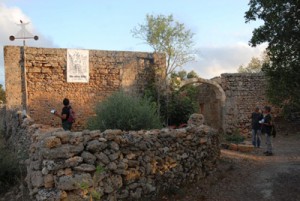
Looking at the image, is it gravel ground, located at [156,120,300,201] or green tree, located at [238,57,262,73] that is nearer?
gravel ground, located at [156,120,300,201]

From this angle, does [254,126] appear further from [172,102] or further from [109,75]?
[109,75]

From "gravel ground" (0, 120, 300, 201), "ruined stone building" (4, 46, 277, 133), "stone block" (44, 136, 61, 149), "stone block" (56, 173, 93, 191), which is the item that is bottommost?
"gravel ground" (0, 120, 300, 201)

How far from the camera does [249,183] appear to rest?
25.3 feet

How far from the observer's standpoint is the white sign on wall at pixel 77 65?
560 inches

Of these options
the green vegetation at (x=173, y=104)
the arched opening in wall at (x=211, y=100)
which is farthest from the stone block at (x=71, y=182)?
the arched opening in wall at (x=211, y=100)

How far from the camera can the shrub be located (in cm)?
815

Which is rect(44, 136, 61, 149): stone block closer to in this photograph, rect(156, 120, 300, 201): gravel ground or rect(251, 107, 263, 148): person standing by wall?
rect(156, 120, 300, 201): gravel ground

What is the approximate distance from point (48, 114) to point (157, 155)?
8.33m

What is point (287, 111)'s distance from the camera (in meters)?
7.26

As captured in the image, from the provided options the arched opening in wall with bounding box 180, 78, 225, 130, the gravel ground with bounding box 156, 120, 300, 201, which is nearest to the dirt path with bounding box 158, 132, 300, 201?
the gravel ground with bounding box 156, 120, 300, 201

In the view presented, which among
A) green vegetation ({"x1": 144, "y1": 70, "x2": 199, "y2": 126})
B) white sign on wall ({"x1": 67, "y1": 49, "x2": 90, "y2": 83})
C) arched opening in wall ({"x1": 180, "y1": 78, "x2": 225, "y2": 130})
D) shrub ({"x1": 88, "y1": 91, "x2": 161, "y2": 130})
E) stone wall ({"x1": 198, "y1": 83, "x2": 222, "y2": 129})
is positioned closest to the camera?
shrub ({"x1": 88, "y1": 91, "x2": 161, "y2": 130})

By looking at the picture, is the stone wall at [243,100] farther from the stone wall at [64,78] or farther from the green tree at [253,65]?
the green tree at [253,65]

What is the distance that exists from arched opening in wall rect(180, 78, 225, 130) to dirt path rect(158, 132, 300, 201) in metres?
7.63

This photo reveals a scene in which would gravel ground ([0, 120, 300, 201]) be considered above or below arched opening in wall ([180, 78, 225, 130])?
below
